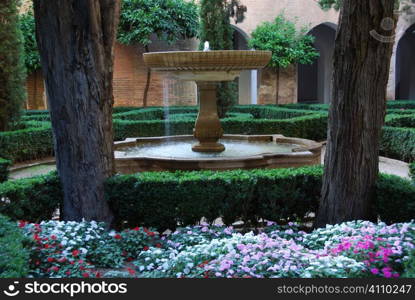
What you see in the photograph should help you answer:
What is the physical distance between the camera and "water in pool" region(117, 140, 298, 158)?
690 cm

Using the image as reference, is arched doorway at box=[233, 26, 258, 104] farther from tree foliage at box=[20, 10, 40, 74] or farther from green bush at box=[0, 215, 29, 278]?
green bush at box=[0, 215, 29, 278]

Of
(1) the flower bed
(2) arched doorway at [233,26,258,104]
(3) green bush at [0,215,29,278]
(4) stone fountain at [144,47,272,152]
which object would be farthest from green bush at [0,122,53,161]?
(2) arched doorway at [233,26,258,104]

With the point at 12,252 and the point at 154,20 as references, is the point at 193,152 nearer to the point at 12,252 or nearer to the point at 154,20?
the point at 12,252

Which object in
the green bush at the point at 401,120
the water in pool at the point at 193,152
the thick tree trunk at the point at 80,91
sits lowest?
the water in pool at the point at 193,152

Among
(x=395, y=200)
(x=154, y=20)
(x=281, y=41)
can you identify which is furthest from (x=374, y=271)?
(x=281, y=41)

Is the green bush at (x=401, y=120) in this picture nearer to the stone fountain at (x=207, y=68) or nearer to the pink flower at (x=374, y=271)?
the stone fountain at (x=207, y=68)

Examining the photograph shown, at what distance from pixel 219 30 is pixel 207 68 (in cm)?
691

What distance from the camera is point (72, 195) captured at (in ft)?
14.8

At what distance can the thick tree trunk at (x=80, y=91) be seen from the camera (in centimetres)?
426

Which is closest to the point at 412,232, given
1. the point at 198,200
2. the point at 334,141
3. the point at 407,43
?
the point at 334,141

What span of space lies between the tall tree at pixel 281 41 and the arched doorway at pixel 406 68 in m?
5.49

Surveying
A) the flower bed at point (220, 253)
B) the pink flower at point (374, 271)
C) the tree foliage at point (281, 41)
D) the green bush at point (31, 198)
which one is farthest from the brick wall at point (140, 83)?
the pink flower at point (374, 271)

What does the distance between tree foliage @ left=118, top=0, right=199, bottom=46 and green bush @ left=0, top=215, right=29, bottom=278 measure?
38.6ft

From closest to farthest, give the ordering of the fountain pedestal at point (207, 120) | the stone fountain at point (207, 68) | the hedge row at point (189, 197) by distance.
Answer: the hedge row at point (189, 197)
the stone fountain at point (207, 68)
the fountain pedestal at point (207, 120)
